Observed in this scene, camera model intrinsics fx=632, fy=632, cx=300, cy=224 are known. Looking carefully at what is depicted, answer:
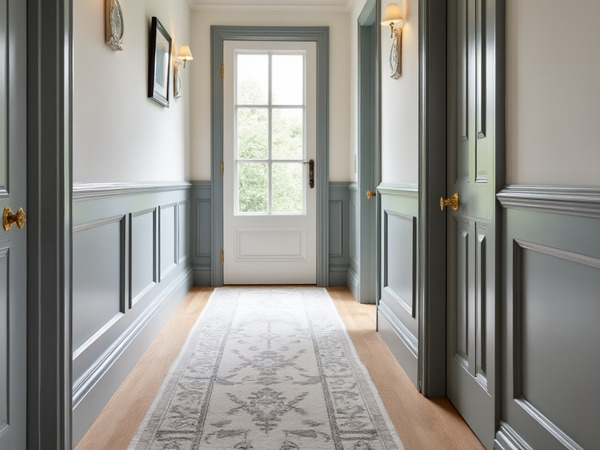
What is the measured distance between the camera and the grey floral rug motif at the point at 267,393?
2.23 m

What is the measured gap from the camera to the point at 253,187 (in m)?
5.67

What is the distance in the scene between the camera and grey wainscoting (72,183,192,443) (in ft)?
7.73

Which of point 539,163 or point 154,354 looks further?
point 154,354

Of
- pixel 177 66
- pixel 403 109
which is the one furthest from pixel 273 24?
pixel 403 109

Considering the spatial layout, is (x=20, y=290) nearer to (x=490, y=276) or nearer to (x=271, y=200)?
(x=490, y=276)

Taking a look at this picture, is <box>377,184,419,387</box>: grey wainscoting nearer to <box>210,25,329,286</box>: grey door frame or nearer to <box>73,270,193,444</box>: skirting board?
<box>73,270,193,444</box>: skirting board

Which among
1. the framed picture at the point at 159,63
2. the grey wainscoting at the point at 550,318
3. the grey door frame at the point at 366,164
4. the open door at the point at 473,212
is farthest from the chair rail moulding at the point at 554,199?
the grey door frame at the point at 366,164

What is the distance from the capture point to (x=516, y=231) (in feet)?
6.23

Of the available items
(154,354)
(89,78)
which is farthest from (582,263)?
(154,354)

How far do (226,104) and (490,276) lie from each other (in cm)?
394

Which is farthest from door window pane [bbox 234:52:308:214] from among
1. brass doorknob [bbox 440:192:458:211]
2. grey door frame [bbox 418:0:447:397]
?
brass doorknob [bbox 440:192:458:211]

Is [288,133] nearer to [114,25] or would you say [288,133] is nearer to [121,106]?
[121,106]

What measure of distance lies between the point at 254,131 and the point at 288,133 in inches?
12.0

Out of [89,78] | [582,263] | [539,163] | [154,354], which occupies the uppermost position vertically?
[89,78]
